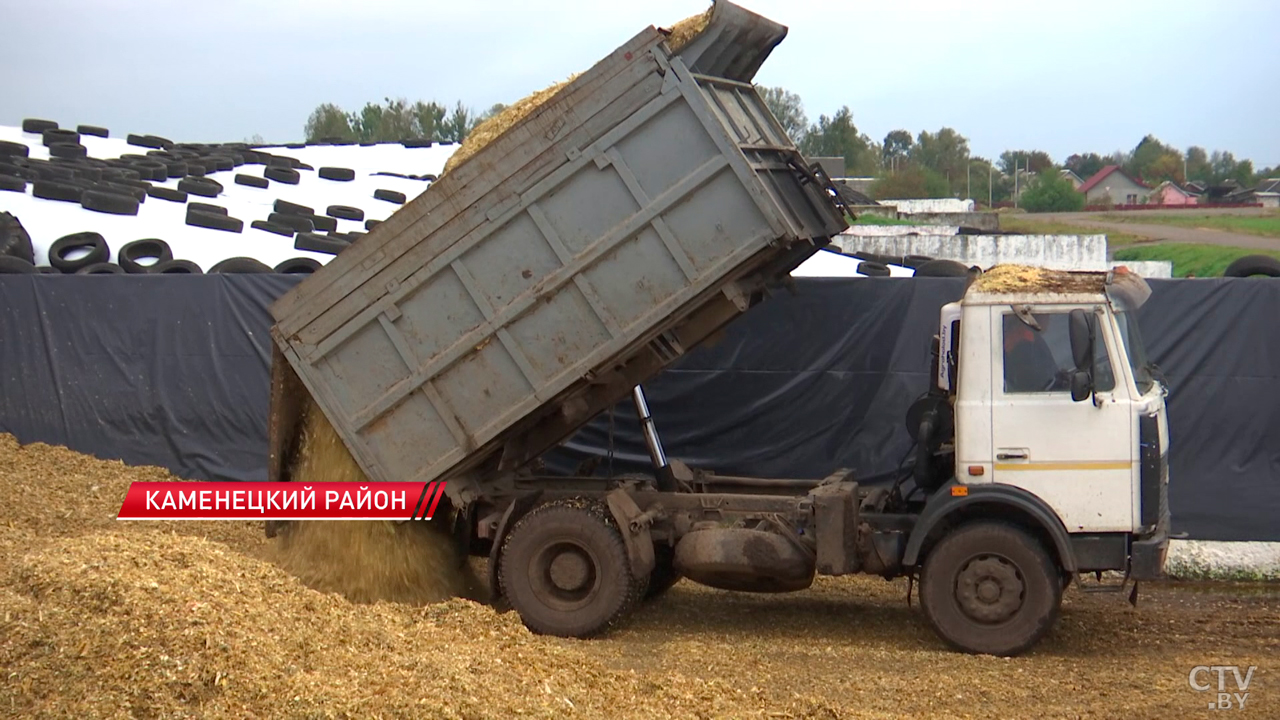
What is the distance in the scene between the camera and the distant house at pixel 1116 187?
89625 mm

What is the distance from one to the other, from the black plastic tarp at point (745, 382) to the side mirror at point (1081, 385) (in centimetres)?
262

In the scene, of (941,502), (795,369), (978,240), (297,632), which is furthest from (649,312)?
(978,240)

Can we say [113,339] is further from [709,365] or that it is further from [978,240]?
[978,240]

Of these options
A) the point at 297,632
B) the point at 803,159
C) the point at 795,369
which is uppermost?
the point at 803,159

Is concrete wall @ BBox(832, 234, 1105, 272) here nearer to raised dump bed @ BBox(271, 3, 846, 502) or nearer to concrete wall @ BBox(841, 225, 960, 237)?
concrete wall @ BBox(841, 225, 960, 237)

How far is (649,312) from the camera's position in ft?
26.5

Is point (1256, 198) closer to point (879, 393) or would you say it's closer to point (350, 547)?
point (879, 393)

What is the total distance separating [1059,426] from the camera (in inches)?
310

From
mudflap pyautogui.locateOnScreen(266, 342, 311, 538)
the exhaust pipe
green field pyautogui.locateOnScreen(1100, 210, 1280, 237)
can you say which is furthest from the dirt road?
mudflap pyautogui.locateOnScreen(266, 342, 311, 538)

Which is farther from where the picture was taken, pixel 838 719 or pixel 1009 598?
pixel 1009 598

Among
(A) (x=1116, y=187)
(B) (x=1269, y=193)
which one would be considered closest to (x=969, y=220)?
(B) (x=1269, y=193)

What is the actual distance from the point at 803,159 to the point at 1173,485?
472cm

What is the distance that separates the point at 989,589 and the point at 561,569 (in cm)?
277

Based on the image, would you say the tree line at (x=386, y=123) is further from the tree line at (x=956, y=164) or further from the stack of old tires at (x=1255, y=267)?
the stack of old tires at (x=1255, y=267)
